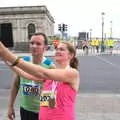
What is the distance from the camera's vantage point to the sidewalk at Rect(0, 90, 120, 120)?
9969 mm

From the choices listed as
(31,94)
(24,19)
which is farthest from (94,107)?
(24,19)

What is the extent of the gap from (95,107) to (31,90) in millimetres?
6262

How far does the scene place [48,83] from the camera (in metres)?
4.28

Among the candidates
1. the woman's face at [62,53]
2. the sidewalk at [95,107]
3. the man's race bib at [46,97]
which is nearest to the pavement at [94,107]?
the sidewalk at [95,107]

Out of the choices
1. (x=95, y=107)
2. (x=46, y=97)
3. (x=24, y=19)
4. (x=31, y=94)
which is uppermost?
(x=46, y=97)

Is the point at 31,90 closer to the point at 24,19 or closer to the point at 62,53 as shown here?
the point at 62,53

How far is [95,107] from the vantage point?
11211 mm

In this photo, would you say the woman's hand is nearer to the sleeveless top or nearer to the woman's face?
the woman's face

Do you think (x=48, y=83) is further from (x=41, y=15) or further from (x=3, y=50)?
(x=41, y=15)

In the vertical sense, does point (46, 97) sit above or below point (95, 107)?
above

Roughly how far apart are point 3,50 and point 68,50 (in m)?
1.23

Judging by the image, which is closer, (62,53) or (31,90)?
(62,53)

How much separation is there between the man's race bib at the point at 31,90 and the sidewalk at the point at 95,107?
15.0 ft

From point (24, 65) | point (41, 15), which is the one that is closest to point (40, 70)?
point (24, 65)
